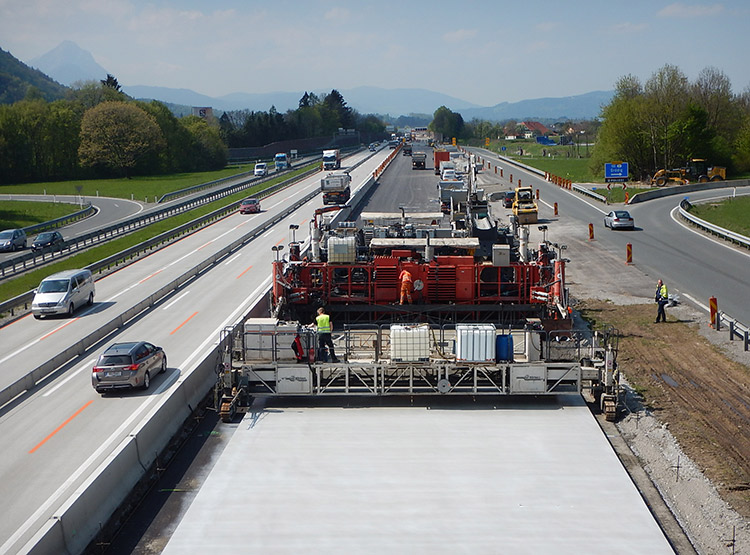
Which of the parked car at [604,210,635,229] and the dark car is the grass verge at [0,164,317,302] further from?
the parked car at [604,210,635,229]

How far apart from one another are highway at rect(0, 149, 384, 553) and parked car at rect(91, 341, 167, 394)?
366mm

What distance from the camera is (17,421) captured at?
1983cm

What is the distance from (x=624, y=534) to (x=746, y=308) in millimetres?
19965

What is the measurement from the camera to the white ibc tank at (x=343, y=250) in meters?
29.7

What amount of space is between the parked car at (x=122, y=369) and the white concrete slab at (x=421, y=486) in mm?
3567

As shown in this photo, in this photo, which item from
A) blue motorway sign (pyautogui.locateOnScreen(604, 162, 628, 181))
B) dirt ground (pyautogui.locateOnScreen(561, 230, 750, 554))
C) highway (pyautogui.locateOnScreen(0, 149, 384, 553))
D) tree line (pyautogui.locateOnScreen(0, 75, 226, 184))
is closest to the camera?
dirt ground (pyautogui.locateOnScreen(561, 230, 750, 554))

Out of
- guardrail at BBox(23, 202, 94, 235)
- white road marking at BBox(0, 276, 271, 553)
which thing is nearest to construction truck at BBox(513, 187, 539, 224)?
white road marking at BBox(0, 276, 271, 553)

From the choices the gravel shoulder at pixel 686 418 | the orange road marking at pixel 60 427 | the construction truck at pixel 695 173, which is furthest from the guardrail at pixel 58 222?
the construction truck at pixel 695 173

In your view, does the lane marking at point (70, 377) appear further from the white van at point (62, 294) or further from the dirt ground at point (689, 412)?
the dirt ground at point (689, 412)

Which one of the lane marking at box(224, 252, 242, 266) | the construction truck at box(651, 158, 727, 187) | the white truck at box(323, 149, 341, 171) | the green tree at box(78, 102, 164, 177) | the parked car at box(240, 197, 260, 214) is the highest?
the green tree at box(78, 102, 164, 177)

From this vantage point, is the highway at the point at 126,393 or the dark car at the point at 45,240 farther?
the dark car at the point at 45,240

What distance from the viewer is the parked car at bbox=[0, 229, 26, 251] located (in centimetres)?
5209

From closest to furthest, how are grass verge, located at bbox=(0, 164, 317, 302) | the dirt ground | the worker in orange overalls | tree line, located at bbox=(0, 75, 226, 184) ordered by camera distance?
1. the dirt ground
2. the worker in orange overalls
3. grass verge, located at bbox=(0, 164, 317, 302)
4. tree line, located at bbox=(0, 75, 226, 184)

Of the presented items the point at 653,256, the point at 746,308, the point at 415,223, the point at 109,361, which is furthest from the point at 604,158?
the point at 109,361
